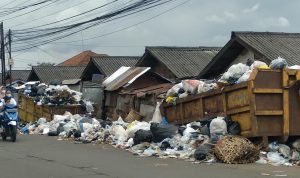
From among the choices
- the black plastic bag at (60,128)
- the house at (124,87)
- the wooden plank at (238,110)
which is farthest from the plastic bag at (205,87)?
the black plastic bag at (60,128)

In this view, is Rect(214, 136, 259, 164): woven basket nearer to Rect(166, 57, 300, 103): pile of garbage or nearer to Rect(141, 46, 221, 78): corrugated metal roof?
Rect(166, 57, 300, 103): pile of garbage

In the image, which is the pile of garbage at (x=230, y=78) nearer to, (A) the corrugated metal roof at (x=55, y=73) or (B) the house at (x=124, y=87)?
(B) the house at (x=124, y=87)

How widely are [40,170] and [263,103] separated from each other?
5592 millimetres

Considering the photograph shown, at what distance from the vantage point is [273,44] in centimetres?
2347

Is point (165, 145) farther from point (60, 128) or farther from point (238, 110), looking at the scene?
point (60, 128)

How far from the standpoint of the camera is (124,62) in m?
38.4

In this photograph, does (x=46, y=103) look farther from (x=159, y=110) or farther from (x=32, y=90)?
(x=159, y=110)

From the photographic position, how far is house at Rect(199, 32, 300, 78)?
22.0 metres

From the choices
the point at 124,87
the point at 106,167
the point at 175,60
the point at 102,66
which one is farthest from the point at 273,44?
the point at 102,66

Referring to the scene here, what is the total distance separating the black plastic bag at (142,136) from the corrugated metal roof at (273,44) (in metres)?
7.93

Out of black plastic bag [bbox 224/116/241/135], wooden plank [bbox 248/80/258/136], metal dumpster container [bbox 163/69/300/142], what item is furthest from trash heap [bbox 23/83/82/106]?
wooden plank [bbox 248/80/258/136]

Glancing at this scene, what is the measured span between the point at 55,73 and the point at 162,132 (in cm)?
3237

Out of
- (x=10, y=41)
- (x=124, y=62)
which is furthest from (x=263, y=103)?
(x=10, y=41)

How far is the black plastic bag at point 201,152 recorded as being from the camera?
40.5 ft
